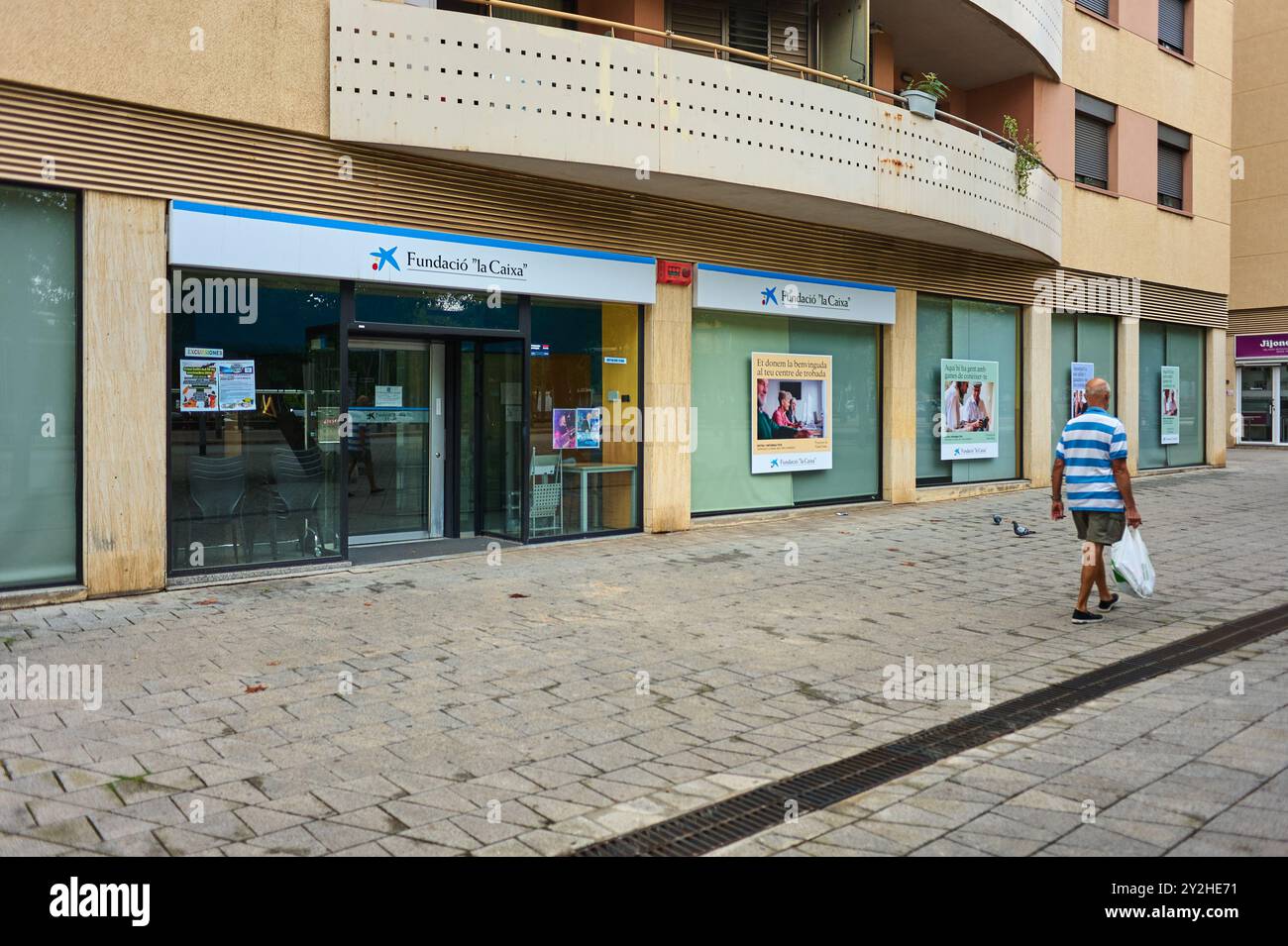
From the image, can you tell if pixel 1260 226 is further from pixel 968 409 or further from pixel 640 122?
pixel 640 122

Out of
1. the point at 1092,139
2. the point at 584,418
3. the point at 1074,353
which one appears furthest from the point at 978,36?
the point at 584,418

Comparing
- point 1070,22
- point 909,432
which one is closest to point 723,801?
point 909,432

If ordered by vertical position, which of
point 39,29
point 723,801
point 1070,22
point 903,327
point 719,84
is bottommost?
point 723,801

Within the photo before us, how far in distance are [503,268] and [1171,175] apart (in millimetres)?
17742

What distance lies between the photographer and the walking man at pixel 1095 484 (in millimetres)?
8328

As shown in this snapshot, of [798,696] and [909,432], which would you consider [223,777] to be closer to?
[798,696]

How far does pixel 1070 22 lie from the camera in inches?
778

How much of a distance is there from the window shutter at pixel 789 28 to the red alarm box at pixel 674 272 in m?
3.51

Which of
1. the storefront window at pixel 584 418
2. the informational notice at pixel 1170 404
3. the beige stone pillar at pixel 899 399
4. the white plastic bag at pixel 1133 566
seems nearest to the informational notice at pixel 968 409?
the beige stone pillar at pixel 899 399

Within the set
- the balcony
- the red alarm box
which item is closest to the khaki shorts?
the balcony

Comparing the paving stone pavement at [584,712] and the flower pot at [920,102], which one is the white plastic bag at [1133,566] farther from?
the flower pot at [920,102]

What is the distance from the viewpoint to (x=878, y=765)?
5.18m

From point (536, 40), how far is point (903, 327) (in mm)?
8098
